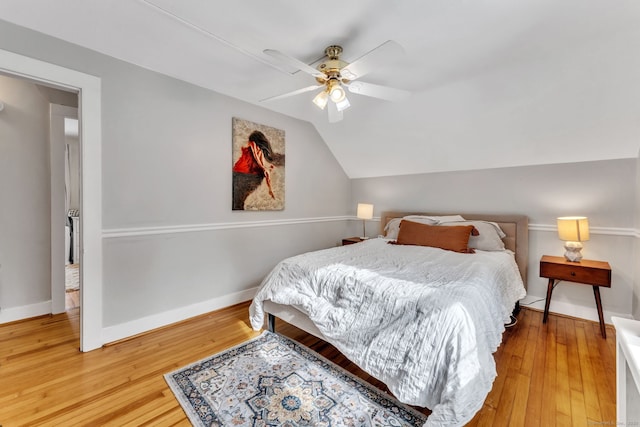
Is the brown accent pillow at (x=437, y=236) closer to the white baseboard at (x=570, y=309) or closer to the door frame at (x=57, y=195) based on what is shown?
the white baseboard at (x=570, y=309)

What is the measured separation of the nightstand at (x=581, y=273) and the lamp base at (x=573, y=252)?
44 mm

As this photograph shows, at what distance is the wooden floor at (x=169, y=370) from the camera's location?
4.75 ft

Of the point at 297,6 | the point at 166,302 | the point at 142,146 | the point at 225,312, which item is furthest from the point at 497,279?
the point at 142,146

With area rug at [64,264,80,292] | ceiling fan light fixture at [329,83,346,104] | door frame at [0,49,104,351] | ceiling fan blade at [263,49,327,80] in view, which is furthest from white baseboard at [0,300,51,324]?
ceiling fan light fixture at [329,83,346,104]

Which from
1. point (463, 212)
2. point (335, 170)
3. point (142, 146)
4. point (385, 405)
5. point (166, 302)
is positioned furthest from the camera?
point (335, 170)

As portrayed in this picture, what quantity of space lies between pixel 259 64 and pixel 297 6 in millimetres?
793

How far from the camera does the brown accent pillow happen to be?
276 cm

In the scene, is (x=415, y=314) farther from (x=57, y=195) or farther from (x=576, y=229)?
(x=57, y=195)

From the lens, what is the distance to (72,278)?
12.3 ft

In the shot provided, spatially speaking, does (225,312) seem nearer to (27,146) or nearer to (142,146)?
(142,146)

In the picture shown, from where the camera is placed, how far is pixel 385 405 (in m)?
1.53

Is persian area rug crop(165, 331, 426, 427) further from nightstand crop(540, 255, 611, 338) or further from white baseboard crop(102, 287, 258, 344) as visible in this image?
nightstand crop(540, 255, 611, 338)

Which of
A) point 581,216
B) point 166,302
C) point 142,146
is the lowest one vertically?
point 166,302

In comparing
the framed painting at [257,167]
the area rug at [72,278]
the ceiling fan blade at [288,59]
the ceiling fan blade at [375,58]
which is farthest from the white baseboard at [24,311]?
the ceiling fan blade at [375,58]
